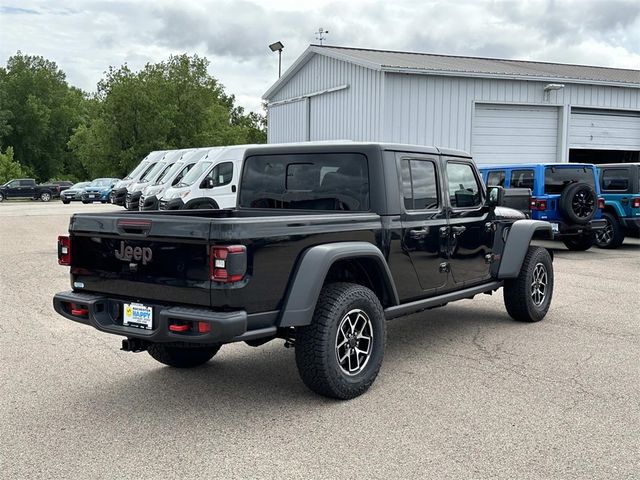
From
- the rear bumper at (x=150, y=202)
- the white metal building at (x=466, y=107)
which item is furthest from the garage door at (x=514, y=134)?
the rear bumper at (x=150, y=202)

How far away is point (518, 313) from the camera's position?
7062mm

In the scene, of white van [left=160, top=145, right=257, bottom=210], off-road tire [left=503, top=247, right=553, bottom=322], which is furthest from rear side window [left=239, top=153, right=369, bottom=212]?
white van [left=160, top=145, right=257, bottom=210]

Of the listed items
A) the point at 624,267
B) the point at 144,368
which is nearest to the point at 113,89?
the point at 624,267

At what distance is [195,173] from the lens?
58.4ft

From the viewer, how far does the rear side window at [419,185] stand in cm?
546

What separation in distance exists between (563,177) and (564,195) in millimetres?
782

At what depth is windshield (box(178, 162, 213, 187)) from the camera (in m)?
17.5

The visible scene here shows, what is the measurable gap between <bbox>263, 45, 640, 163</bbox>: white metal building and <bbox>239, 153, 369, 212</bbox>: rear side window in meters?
12.5

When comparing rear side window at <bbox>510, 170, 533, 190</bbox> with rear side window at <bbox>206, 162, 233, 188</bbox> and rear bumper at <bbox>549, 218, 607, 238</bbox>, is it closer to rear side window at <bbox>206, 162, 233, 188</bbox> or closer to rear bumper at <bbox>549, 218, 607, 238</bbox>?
rear bumper at <bbox>549, 218, 607, 238</bbox>

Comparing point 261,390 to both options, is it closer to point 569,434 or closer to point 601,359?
point 569,434

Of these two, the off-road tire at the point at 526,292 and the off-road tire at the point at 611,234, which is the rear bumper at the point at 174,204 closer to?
the off-road tire at the point at 611,234

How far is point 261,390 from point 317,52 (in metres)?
18.4

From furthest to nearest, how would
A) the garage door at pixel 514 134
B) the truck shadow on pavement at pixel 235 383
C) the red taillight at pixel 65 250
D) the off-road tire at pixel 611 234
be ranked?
the garage door at pixel 514 134
the off-road tire at pixel 611 234
the red taillight at pixel 65 250
the truck shadow on pavement at pixel 235 383

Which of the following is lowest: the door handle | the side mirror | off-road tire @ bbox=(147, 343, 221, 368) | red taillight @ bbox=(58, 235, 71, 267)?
off-road tire @ bbox=(147, 343, 221, 368)
